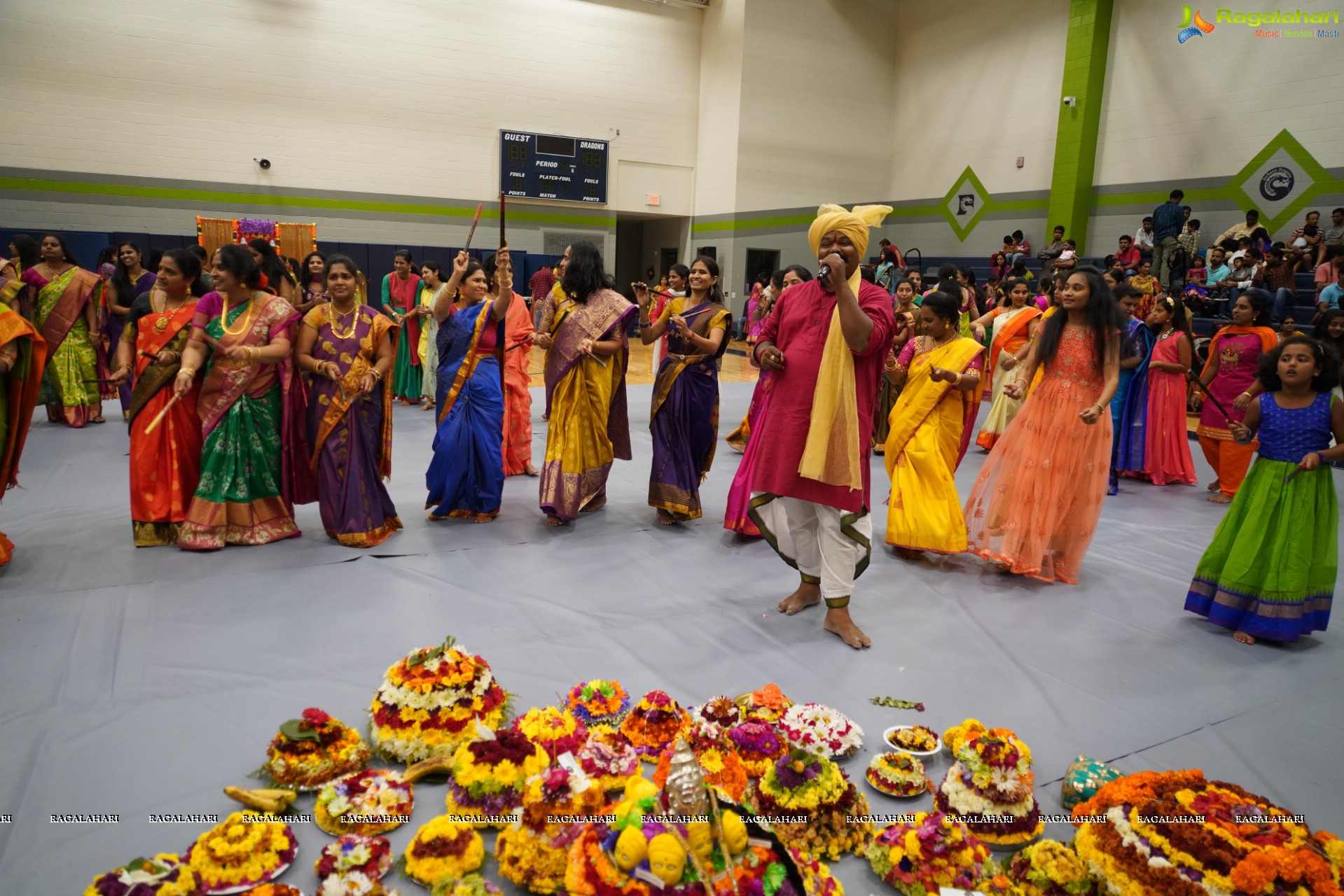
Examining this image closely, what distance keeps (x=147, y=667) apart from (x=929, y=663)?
269 cm

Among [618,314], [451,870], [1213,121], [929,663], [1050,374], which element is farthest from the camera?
[1213,121]

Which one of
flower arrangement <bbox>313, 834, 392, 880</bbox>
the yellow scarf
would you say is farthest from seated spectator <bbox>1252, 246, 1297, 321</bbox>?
flower arrangement <bbox>313, 834, 392, 880</bbox>

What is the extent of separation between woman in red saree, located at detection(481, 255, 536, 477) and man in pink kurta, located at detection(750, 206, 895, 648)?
2.73 metres

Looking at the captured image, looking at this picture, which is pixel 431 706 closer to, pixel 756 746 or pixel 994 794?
pixel 756 746

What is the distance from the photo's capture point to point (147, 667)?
106 inches

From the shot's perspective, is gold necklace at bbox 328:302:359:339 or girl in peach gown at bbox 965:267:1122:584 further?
gold necklace at bbox 328:302:359:339

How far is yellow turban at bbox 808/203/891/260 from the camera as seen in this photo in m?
2.84

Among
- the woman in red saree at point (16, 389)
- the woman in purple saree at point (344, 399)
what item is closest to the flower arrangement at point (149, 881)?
the woman in purple saree at point (344, 399)

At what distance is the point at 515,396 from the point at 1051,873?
178 inches

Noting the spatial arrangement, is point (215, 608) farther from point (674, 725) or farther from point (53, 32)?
point (53, 32)

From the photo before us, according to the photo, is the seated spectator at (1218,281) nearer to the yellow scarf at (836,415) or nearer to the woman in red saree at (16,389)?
the yellow scarf at (836,415)

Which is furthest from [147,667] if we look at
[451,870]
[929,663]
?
[929,663]

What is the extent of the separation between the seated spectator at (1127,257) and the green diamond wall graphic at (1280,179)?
4.79 feet

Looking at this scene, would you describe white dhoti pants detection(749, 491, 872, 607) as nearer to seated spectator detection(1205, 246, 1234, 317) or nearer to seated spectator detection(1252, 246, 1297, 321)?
→ seated spectator detection(1252, 246, 1297, 321)
